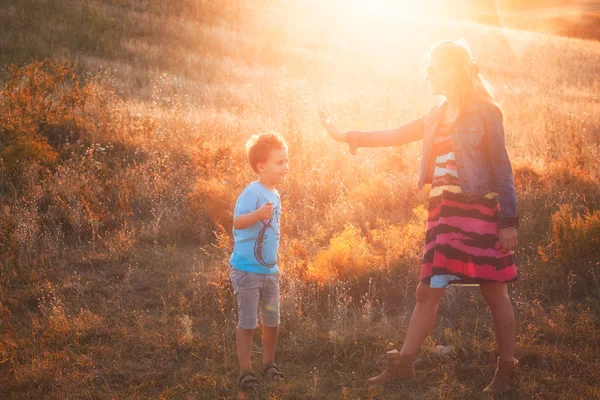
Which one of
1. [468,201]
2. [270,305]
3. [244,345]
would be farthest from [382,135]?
[244,345]

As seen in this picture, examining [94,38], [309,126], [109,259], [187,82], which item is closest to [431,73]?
[109,259]

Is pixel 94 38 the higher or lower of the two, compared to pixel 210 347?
higher

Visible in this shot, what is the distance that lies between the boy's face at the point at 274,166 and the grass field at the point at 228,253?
70 cm

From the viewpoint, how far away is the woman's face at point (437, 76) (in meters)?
3.40

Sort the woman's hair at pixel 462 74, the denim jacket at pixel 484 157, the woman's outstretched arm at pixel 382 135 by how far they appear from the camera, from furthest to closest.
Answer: the woman's outstretched arm at pixel 382 135 < the woman's hair at pixel 462 74 < the denim jacket at pixel 484 157

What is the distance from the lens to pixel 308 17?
26828mm

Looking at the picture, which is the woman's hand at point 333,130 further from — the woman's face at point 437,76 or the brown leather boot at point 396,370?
the brown leather boot at point 396,370

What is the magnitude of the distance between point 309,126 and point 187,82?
7230 mm

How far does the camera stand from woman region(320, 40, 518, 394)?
3293 mm

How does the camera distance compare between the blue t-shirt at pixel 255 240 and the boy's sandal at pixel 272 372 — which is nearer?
the blue t-shirt at pixel 255 240

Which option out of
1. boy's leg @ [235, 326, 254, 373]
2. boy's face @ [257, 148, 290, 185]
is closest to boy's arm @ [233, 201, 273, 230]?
boy's face @ [257, 148, 290, 185]

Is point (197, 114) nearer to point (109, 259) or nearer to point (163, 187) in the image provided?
point (163, 187)

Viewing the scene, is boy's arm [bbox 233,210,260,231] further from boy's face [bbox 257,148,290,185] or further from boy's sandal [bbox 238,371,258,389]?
boy's sandal [bbox 238,371,258,389]

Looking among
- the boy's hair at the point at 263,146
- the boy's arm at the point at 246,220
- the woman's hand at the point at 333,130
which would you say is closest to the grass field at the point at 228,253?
the woman's hand at the point at 333,130
